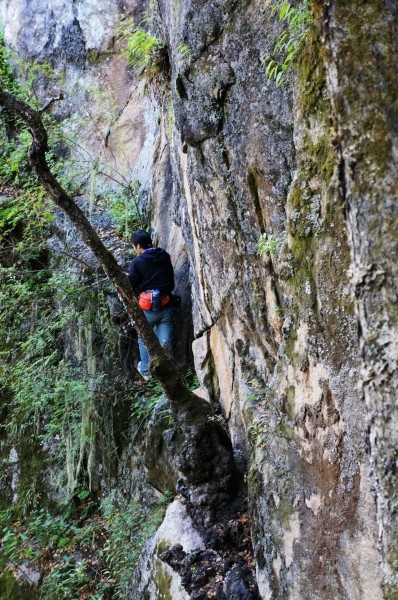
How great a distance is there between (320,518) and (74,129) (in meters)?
9.04

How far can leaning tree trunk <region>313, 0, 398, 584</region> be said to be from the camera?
1.97 meters

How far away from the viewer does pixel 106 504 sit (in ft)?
25.5

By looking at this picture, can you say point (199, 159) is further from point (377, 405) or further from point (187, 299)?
point (377, 405)

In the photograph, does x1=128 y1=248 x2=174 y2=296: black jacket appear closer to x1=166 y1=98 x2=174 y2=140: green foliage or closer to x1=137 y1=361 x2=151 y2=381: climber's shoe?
x1=137 y1=361 x2=151 y2=381: climber's shoe

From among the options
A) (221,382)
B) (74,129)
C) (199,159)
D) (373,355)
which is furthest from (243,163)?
(74,129)

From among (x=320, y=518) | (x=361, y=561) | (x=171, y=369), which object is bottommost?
(x=361, y=561)

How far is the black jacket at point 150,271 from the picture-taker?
7184 millimetres

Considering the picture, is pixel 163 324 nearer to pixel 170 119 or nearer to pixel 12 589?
pixel 170 119

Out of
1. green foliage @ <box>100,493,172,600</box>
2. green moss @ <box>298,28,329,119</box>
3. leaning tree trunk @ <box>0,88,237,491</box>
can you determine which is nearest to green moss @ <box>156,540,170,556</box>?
green foliage @ <box>100,493,172,600</box>

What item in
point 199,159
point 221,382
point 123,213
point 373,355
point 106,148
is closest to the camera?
point 373,355

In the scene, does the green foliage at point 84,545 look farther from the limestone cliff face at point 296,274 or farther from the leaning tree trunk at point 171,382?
the leaning tree trunk at point 171,382

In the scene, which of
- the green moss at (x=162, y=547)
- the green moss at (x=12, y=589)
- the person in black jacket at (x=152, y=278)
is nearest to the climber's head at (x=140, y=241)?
the person in black jacket at (x=152, y=278)

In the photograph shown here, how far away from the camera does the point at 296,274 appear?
3.55 m

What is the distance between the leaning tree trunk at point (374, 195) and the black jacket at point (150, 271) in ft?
17.1
